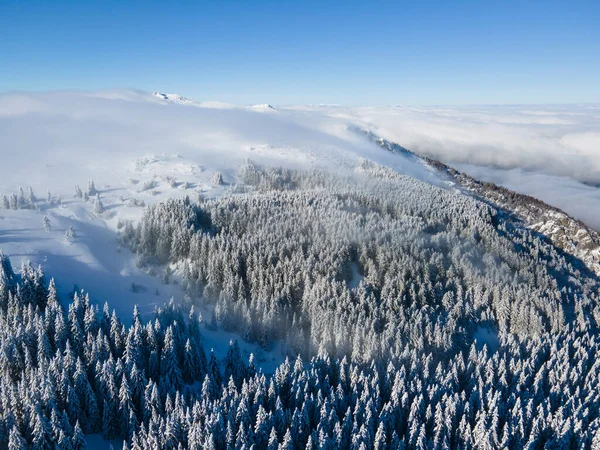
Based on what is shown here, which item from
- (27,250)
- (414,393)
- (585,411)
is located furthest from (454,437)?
(27,250)

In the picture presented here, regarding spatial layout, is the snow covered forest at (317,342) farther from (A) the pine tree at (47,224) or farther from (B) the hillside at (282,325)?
(A) the pine tree at (47,224)

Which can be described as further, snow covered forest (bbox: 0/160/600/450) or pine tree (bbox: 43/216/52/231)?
pine tree (bbox: 43/216/52/231)

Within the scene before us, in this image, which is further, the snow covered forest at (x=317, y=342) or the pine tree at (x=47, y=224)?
the pine tree at (x=47, y=224)

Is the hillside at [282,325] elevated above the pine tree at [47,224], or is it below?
below

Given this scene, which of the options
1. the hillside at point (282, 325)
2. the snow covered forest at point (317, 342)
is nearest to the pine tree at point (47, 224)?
the hillside at point (282, 325)

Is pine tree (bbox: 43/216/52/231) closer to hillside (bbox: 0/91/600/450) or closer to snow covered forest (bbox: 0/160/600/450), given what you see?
hillside (bbox: 0/91/600/450)

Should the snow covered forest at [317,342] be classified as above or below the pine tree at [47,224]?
below

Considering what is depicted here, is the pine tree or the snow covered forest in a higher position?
the pine tree

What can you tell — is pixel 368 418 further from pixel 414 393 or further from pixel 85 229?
pixel 85 229

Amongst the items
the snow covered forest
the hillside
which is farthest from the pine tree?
the snow covered forest
